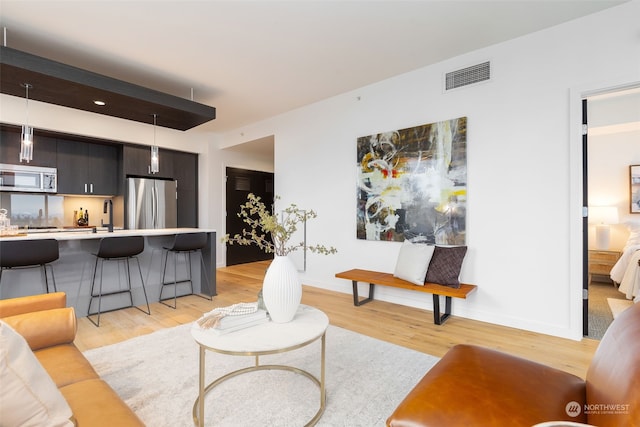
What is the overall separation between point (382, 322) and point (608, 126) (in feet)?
16.3

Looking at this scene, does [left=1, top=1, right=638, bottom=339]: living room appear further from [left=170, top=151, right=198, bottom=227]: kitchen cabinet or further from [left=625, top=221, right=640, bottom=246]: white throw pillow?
[left=625, top=221, right=640, bottom=246]: white throw pillow

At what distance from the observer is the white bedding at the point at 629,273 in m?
3.92

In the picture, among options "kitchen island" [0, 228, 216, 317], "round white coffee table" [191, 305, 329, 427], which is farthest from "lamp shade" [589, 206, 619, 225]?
"kitchen island" [0, 228, 216, 317]

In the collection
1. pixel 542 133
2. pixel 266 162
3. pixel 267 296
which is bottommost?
pixel 267 296

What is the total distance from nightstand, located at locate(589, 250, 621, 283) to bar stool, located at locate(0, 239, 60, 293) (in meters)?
7.02

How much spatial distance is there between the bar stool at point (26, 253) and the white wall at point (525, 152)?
138 inches

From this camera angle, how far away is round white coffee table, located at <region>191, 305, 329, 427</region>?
4.97 feet

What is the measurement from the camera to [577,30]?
284cm

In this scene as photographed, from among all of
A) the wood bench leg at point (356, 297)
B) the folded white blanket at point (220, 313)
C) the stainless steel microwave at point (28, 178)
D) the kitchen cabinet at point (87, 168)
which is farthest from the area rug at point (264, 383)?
the kitchen cabinet at point (87, 168)

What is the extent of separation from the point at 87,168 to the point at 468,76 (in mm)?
5877

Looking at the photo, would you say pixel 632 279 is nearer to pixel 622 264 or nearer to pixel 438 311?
pixel 622 264

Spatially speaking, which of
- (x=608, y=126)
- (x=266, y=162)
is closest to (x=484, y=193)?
(x=608, y=126)

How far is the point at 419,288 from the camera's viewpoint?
3.29 meters

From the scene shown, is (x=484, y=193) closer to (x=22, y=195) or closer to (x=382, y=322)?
(x=382, y=322)
